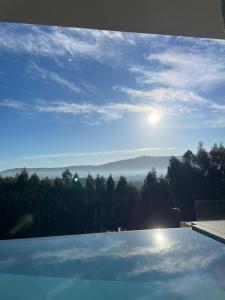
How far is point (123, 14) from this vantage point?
9.64 ft

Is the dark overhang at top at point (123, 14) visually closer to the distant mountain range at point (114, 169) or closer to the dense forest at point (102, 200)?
the dense forest at point (102, 200)

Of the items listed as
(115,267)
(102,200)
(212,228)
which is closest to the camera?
(115,267)

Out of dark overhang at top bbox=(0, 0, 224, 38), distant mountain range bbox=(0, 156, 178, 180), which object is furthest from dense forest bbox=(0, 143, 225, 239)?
→ dark overhang at top bbox=(0, 0, 224, 38)

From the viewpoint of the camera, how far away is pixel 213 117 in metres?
10.9

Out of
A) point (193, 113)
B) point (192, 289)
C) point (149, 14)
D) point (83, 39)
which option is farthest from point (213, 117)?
point (149, 14)

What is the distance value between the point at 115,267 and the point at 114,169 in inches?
297

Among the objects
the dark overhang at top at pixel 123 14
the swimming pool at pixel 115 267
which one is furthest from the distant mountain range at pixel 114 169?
the dark overhang at top at pixel 123 14

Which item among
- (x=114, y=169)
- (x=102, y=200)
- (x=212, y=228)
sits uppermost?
(x=114, y=169)

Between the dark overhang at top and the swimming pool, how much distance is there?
2.80 m

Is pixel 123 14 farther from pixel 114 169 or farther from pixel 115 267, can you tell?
pixel 114 169

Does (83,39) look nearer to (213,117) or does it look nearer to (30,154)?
(213,117)

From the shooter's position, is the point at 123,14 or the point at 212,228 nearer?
the point at 123,14

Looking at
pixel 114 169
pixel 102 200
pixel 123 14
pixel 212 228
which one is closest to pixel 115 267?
pixel 212 228

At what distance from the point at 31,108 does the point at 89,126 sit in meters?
2.27
